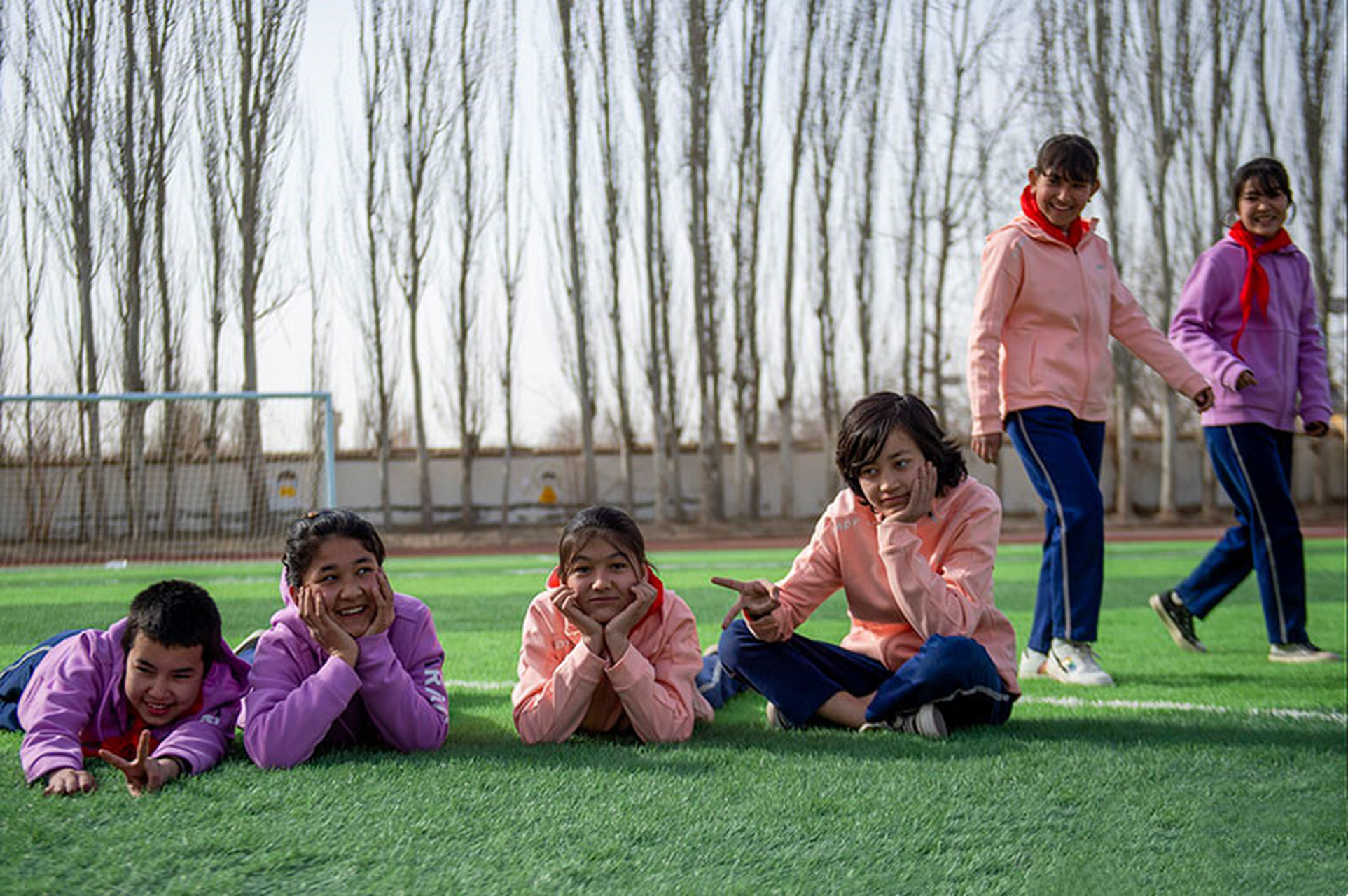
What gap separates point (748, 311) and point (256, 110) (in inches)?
788

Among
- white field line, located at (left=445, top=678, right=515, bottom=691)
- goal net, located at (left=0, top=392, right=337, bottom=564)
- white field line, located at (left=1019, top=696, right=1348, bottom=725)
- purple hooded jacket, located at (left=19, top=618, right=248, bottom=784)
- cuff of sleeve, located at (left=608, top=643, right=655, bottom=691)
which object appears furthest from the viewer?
goal net, located at (left=0, top=392, right=337, bottom=564)

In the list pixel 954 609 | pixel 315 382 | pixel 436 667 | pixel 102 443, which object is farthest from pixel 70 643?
pixel 315 382

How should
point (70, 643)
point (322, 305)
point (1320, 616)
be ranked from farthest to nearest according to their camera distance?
point (1320, 616)
point (322, 305)
point (70, 643)

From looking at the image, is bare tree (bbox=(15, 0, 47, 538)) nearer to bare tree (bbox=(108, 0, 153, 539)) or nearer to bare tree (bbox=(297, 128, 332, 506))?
bare tree (bbox=(108, 0, 153, 539))

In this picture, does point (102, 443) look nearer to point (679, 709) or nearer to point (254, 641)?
point (254, 641)

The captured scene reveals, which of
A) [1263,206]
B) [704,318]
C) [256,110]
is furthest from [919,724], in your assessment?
[704,318]

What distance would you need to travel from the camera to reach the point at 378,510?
22.5 metres

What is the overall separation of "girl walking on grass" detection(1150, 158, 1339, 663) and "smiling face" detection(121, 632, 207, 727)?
3.63 m

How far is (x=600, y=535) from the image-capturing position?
2.91 metres

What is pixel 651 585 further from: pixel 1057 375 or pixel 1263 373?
pixel 1263 373

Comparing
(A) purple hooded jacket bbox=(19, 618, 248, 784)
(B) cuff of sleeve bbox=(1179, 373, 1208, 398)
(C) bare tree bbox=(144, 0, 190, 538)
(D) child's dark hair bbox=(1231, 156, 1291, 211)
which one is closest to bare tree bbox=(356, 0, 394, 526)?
(C) bare tree bbox=(144, 0, 190, 538)

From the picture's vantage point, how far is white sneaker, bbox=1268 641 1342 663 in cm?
454

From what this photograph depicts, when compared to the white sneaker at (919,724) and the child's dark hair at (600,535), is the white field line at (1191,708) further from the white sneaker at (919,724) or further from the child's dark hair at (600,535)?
the child's dark hair at (600,535)

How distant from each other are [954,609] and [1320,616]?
13.8 feet
